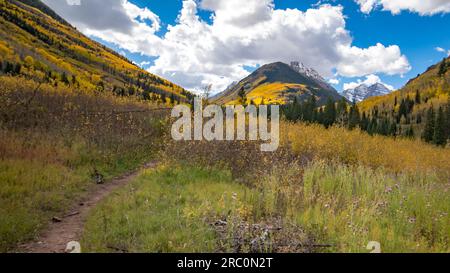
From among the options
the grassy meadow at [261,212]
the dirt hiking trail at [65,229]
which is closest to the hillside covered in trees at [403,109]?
the grassy meadow at [261,212]

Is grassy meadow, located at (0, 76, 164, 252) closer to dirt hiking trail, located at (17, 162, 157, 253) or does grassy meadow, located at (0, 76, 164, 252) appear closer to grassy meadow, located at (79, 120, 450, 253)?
dirt hiking trail, located at (17, 162, 157, 253)

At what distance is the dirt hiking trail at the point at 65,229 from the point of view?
4.62 m

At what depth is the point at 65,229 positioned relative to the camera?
17.6 feet

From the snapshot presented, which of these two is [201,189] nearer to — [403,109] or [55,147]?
[55,147]

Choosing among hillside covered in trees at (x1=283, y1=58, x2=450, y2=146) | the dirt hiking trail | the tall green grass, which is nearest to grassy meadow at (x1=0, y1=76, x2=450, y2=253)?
the tall green grass

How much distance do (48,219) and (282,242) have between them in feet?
14.7

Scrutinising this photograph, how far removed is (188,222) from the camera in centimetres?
525

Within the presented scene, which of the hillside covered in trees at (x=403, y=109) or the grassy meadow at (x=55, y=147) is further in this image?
the hillside covered in trees at (x=403, y=109)

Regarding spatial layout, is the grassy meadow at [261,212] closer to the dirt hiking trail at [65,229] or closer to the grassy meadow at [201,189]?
the grassy meadow at [201,189]

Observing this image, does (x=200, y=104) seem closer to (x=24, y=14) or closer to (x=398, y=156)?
(x=398, y=156)

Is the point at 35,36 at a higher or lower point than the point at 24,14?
lower

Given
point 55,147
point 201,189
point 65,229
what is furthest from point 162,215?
point 55,147

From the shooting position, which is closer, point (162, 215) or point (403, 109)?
point (162, 215)

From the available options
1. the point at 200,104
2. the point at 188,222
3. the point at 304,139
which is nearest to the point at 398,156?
the point at 304,139
